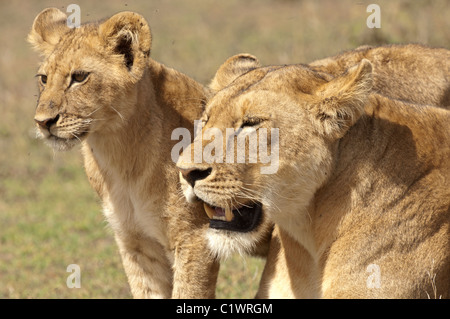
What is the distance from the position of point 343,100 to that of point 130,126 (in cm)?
154

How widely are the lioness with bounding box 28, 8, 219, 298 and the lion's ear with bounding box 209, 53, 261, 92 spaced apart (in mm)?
438

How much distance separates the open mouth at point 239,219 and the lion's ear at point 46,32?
1.79 m

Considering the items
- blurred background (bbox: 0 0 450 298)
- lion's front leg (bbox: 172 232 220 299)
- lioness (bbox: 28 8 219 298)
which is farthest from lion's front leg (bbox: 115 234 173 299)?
blurred background (bbox: 0 0 450 298)

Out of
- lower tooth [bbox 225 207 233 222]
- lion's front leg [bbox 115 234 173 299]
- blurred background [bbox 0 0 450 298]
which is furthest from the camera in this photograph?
blurred background [bbox 0 0 450 298]

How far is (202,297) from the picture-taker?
173 inches

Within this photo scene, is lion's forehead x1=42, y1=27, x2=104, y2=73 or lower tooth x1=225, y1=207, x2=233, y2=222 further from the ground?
lion's forehead x1=42, y1=27, x2=104, y2=73

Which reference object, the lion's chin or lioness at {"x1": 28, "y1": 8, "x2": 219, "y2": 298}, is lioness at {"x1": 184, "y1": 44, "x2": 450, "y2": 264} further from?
the lion's chin

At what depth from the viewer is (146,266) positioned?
482cm

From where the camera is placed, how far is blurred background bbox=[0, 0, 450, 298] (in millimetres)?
6094

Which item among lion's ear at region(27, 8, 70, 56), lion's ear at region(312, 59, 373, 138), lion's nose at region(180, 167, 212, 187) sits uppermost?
lion's ear at region(27, 8, 70, 56)

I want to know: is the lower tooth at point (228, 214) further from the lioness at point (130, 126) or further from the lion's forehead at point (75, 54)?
the lion's forehead at point (75, 54)

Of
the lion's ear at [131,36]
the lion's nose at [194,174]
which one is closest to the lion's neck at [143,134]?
the lion's ear at [131,36]

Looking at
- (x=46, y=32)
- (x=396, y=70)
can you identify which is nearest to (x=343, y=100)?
(x=396, y=70)

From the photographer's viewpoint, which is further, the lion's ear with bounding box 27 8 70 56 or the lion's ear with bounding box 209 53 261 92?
the lion's ear with bounding box 27 8 70 56
